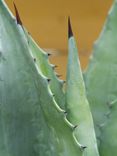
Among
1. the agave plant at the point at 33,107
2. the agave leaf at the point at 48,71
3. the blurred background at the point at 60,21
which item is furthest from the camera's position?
the blurred background at the point at 60,21

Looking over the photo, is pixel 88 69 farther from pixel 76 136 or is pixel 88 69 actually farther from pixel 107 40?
pixel 76 136

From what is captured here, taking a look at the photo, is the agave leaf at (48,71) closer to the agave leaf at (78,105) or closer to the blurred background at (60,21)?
the agave leaf at (78,105)

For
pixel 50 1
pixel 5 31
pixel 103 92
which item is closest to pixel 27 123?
pixel 5 31

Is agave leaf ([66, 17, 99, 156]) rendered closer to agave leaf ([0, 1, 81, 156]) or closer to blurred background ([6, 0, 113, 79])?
agave leaf ([0, 1, 81, 156])

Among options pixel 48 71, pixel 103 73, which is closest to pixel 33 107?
pixel 48 71

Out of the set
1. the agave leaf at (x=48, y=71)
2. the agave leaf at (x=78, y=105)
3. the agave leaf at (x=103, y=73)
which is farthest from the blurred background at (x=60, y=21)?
the agave leaf at (x=78, y=105)

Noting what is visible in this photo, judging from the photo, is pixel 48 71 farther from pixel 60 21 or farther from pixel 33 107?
pixel 60 21

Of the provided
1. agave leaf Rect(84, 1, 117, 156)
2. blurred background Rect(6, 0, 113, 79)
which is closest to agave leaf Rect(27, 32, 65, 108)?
agave leaf Rect(84, 1, 117, 156)
